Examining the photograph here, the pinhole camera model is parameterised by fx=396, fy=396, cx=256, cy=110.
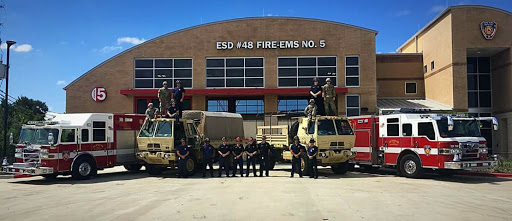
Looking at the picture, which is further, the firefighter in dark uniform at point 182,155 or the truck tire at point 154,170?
the truck tire at point 154,170

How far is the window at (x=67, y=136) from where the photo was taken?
14.8m

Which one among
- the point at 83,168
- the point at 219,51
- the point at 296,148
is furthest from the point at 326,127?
the point at 219,51

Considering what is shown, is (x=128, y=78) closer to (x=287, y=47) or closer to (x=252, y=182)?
(x=287, y=47)

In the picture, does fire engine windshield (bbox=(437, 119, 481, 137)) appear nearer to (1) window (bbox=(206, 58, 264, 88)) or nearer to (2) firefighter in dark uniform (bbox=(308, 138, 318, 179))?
(2) firefighter in dark uniform (bbox=(308, 138, 318, 179))

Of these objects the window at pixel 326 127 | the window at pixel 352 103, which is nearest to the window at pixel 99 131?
the window at pixel 326 127

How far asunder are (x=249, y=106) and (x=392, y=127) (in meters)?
17.5

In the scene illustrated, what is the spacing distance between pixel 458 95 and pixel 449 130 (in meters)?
17.4

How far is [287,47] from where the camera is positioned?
31.8 metres

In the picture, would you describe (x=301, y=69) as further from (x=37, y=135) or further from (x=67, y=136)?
(x=37, y=135)

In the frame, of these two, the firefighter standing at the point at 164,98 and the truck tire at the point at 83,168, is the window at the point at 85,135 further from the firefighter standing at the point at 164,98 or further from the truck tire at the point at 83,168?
the firefighter standing at the point at 164,98

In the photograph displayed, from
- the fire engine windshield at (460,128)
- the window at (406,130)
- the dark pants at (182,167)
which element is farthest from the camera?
the dark pants at (182,167)

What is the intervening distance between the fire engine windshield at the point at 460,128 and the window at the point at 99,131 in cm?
1315

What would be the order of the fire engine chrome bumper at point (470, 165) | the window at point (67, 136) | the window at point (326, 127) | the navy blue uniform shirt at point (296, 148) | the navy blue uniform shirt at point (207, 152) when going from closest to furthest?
the fire engine chrome bumper at point (470, 165) < the window at point (67, 136) < the navy blue uniform shirt at point (296, 148) < the window at point (326, 127) < the navy blue uniform shirt at point (207, 152)

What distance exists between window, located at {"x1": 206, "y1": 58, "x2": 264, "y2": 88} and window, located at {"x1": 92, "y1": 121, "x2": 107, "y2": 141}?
621 inches
